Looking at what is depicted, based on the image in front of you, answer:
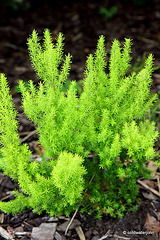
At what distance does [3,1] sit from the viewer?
5.11 metres

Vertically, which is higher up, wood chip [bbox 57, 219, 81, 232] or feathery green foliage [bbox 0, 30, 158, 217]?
feathery green foliage [bbox 0, 30, 158, 217]

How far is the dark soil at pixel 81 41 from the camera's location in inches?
75.4

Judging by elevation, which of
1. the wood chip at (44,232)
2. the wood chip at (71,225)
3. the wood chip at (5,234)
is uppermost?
the wood chip at (71,225)

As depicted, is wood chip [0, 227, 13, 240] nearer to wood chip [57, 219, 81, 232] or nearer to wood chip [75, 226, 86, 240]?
wood chip [57, 219, 81, 232]

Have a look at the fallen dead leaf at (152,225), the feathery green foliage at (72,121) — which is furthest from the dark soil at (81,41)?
the feathery green foliage at (72,121)

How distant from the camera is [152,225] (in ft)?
6.26

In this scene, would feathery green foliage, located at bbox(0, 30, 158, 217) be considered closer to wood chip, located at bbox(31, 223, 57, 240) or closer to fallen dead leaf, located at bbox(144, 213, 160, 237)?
wood chip, located at bbox(31, 223, 57, 240)

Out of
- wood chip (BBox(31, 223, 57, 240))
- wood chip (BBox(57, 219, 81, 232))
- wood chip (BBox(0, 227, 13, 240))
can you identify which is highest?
wood chip (BBox(57, 219, 81, 232))

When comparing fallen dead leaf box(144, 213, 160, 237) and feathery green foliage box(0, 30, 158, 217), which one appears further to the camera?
fallen dead leaf box(144, 213, 160, 237)

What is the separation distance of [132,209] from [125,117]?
69 centimetres

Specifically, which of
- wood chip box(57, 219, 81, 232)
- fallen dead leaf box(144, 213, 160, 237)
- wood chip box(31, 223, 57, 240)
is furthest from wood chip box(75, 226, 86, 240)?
fallen dead leaf box(144, 213, 160, 237)

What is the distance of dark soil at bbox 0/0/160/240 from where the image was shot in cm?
192

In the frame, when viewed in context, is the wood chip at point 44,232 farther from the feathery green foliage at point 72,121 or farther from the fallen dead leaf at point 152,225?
the fallen dead leaf at point 152,225

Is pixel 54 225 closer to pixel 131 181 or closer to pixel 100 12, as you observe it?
pixel 131 181
